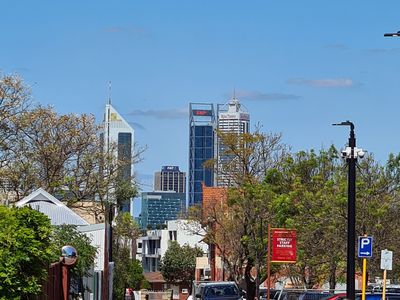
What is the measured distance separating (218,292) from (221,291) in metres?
0.18

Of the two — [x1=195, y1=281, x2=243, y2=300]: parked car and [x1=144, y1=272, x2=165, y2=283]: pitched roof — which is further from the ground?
[x1=195, y1=281, x2=243, y2=300]: parked car

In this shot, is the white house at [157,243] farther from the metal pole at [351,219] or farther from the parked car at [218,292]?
the metal pole at [351,219]

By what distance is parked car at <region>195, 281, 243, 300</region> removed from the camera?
142ft

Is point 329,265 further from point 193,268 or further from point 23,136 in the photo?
point 193,268

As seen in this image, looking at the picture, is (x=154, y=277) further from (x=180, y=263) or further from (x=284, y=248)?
(x=284, y=248)

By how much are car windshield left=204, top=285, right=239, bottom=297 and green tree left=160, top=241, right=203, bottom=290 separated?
64.6 metres

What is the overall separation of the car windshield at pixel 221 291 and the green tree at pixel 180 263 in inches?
2542

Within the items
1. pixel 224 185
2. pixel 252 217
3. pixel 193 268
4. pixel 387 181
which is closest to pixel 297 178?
pixel 252 217

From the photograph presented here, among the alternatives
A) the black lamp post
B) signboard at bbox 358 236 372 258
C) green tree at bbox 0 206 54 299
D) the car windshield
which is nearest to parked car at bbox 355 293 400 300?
signboard at bbox 358 236 372 258

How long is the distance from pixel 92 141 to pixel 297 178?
400 inches

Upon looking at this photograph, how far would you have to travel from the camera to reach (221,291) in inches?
1729

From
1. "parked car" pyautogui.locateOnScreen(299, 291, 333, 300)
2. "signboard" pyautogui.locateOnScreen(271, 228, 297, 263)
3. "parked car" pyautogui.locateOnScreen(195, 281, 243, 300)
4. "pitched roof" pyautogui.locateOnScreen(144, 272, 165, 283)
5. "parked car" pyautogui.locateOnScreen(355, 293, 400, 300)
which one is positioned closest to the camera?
"parked car" pyautogui.locateOnScreen(355, 293, 400, 300)

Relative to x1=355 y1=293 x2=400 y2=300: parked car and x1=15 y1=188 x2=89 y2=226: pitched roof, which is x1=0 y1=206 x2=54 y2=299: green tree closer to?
x1=15 y1=188 x2=89 y2=226: pitched roof

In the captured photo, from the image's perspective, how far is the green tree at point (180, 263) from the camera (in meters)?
110
